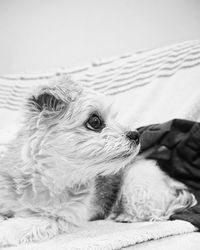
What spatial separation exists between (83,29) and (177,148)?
64.6 inches

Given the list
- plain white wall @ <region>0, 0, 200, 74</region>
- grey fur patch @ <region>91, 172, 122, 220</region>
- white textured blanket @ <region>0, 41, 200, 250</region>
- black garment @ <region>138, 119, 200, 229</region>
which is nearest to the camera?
grey fur patch @ <region>91, 172, 122, 220</region>

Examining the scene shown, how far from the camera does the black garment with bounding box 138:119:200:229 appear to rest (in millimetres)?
1517

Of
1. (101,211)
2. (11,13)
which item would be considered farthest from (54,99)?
(11,13)

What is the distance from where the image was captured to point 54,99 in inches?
48.6

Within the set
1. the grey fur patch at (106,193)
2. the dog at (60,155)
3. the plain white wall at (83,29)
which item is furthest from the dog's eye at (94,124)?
the plain white wall at (83,29)

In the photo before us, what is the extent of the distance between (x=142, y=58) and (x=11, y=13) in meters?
1.51

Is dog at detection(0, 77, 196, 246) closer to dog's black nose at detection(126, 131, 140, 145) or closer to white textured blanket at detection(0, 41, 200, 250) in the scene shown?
dog's black nose at detection(126, 131, 140, 145)

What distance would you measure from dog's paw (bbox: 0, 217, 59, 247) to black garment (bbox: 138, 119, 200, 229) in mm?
A: 660

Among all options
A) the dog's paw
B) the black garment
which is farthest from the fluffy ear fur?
the black garment

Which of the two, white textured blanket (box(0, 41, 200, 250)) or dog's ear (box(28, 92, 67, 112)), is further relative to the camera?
white textured blanket (box(0, 41, 200, 250))

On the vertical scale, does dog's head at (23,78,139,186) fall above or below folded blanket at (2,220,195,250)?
above

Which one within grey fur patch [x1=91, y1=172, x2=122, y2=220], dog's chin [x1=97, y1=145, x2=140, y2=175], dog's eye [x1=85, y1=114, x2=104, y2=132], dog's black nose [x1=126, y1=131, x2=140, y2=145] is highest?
dog's eye [x1=85, y1=114, x2=104, y2=132]

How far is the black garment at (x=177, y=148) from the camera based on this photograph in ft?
4.98

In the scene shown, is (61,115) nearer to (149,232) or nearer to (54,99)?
(54,99)
